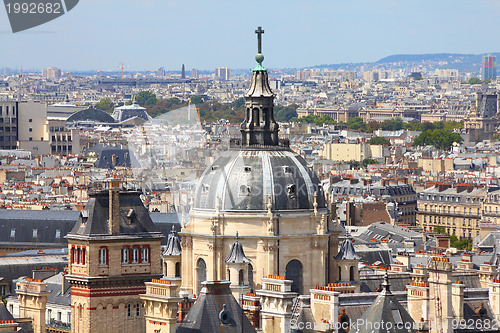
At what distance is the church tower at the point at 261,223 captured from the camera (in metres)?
60.2

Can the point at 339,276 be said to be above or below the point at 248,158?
below

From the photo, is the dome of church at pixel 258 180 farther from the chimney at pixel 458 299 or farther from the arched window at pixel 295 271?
the chimney at pixel 458 299

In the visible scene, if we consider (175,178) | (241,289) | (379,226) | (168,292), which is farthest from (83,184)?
(168,292)

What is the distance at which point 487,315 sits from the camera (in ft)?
176

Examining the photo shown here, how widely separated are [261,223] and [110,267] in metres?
11.8

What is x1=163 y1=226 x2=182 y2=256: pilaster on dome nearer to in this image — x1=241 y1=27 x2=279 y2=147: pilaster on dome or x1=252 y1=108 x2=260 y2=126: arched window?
x1=241 y1=27 x2=279 y2=147: pilaster on dome

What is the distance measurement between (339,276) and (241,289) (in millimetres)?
10329

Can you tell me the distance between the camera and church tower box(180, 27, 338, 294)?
197 feet

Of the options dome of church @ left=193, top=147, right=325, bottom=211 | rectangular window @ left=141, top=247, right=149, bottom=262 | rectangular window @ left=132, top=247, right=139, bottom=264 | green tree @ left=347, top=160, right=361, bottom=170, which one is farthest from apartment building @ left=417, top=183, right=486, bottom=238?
rectangular window @ left=132, top=247, right=139, bottom=264

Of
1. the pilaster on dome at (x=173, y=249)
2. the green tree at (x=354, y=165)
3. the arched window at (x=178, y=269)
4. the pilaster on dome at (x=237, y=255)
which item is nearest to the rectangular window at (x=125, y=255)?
the pilaster on dome at (x=237, y=255)

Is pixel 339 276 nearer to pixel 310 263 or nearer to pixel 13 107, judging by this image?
pixel 310 263

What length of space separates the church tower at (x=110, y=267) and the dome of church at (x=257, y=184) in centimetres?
970

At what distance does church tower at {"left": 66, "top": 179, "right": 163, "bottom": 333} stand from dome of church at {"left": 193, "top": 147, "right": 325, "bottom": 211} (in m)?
9.70

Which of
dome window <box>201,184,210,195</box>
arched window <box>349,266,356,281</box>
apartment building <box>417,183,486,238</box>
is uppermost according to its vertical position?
dome window <box>201,184,210,195</box>
